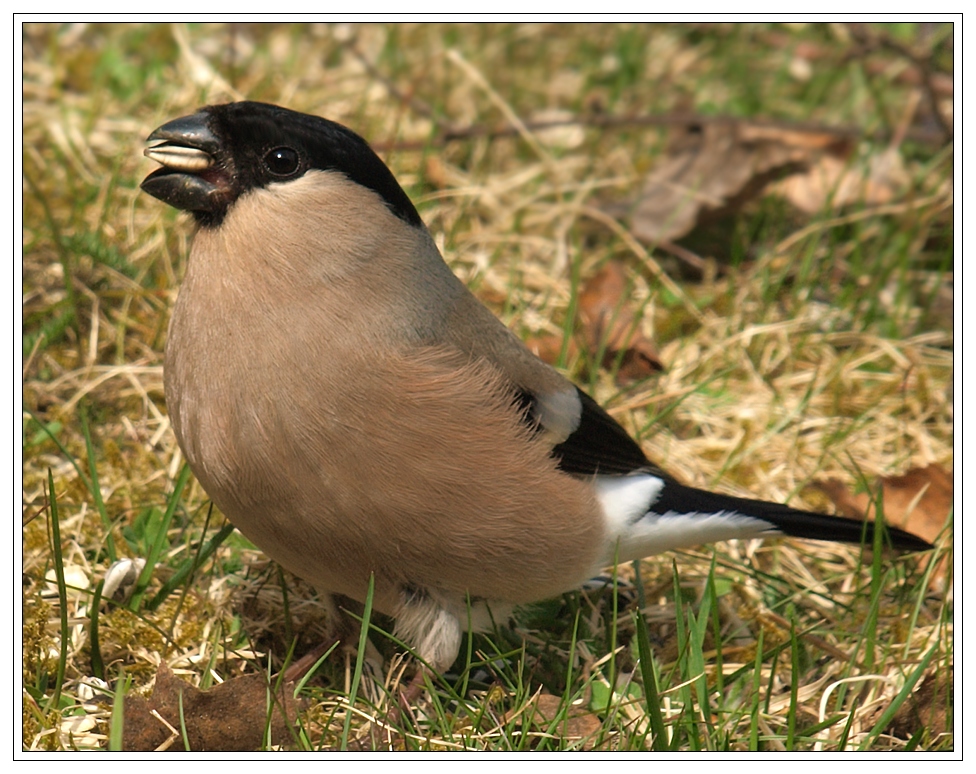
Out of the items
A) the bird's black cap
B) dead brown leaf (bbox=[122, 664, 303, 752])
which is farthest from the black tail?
the bird's black cap

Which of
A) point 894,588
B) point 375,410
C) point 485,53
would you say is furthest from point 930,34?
point 375,410

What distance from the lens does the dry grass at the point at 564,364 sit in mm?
3023

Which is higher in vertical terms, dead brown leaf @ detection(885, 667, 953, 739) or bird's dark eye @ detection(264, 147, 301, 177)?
bird's dark eye @ detection(264, 147, 301, 177)

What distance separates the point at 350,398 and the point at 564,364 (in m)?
1.75

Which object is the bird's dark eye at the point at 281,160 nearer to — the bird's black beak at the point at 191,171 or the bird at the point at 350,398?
the bird at the point at 350,398

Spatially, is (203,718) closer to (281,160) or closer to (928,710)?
(281,160)

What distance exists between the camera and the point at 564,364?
4367mm

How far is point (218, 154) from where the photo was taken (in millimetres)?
2891

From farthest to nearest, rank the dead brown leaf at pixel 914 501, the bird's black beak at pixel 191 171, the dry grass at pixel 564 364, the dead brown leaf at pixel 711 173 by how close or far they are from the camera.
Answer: the dead brown leaf at pixel 711 173, the dead brown leaf at pixel 914 501, the dry grass at pixel 564 364, the bird's black beak at pixel 191 171

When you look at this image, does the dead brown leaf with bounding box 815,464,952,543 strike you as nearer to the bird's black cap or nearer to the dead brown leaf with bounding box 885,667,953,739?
the dead brown leaf with bounding box 885,667,953,739

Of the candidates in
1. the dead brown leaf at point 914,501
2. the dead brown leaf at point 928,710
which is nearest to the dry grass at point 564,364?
the dead brown leaf at point 928,710

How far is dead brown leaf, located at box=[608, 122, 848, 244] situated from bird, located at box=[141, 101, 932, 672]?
2306 mm

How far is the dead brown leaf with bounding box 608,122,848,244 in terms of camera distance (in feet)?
17.1

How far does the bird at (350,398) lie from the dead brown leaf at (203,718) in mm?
370
